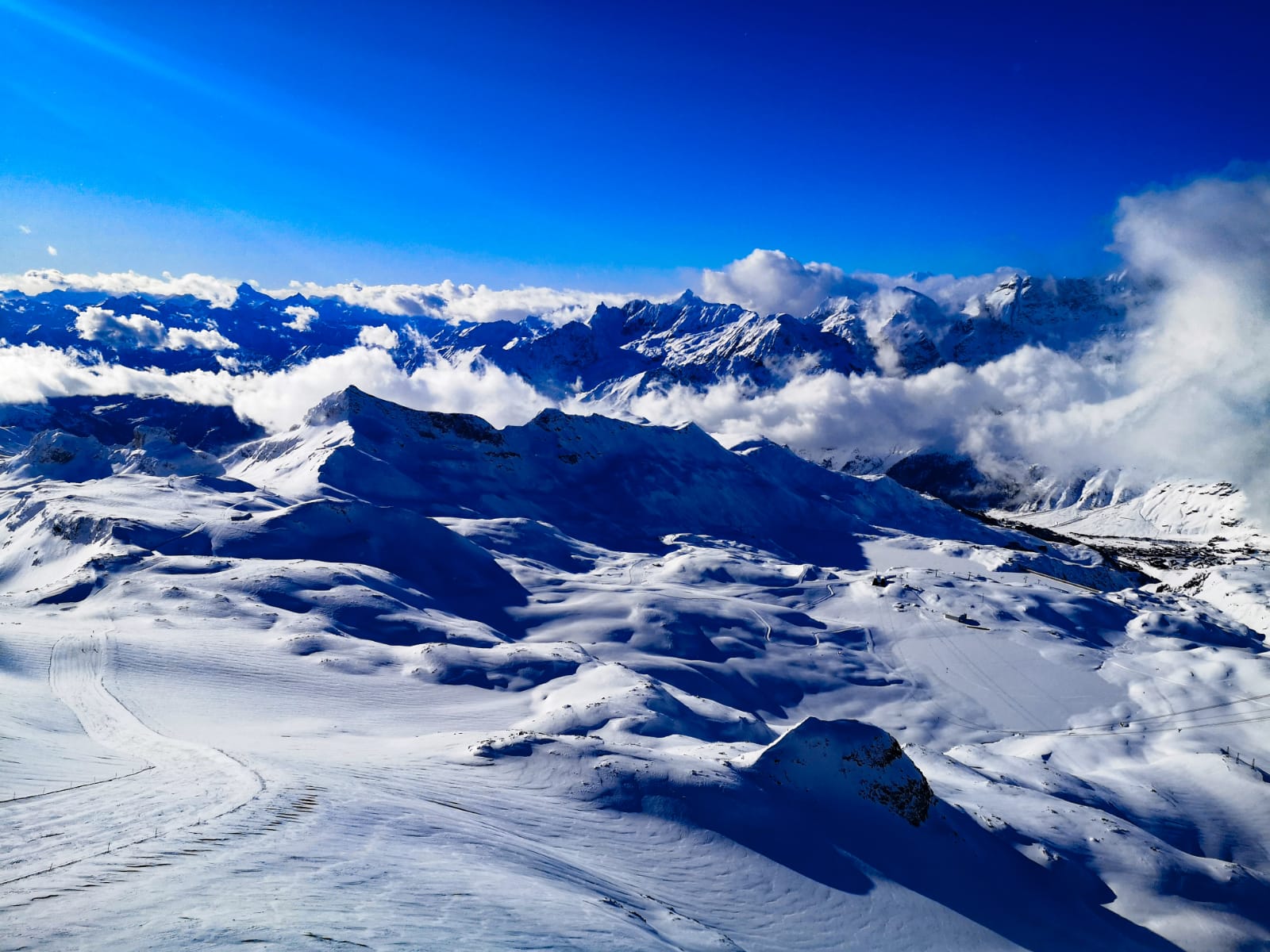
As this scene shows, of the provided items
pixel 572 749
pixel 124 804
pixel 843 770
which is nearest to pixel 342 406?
pixel 572 749

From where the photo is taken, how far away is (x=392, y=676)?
5719 cm

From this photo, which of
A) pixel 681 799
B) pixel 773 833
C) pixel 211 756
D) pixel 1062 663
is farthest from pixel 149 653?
pixel 1062 663

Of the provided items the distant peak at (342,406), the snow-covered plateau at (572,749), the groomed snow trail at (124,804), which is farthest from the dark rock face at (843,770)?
the distant peak at (342,406)

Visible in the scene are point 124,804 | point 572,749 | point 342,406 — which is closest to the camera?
point 124,804

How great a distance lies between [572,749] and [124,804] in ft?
64.4

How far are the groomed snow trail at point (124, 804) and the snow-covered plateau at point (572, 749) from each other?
17cm

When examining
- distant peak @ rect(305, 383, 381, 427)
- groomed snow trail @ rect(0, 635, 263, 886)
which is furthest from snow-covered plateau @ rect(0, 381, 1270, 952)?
distant peak @ rect(305, 383, 381, 427)

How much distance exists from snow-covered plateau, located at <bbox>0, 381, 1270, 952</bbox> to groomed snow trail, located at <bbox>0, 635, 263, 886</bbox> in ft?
0.55

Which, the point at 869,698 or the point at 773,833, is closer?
the point at 773,833

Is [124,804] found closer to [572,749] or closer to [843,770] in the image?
[572,749]

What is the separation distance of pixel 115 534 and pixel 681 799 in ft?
313

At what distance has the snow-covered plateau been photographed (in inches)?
690

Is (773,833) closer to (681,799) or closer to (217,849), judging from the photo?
(681,799)

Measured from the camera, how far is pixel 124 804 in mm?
19875
